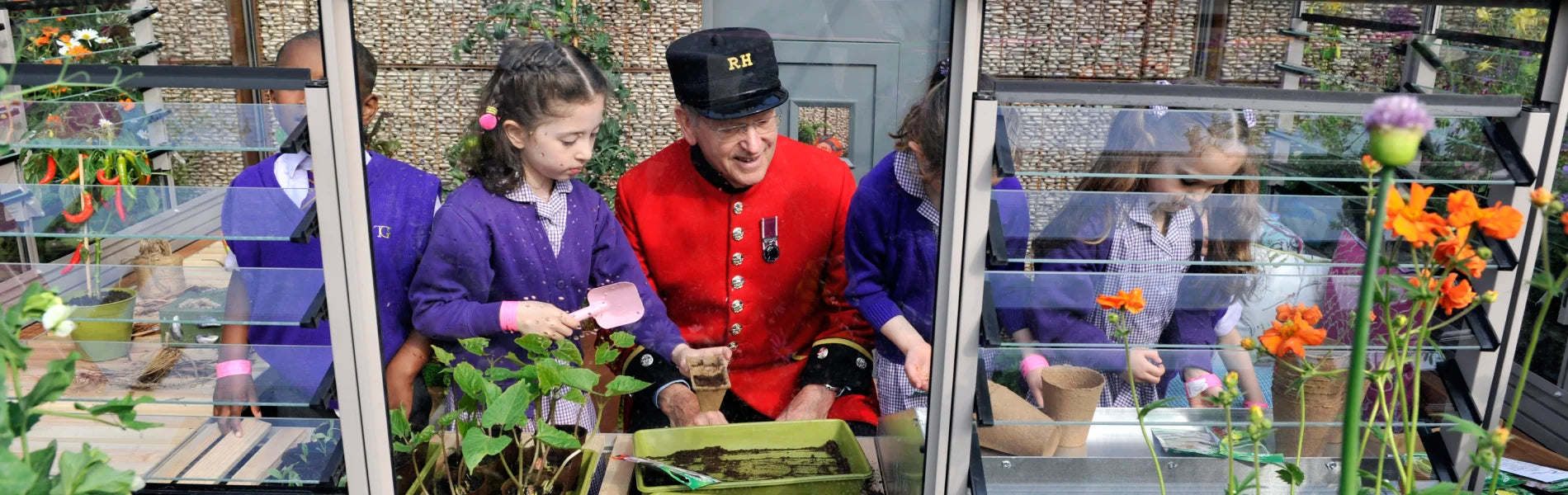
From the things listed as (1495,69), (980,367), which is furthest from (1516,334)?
(980,367)

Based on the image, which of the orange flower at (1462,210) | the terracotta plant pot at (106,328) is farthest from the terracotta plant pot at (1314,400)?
the terracotta plant pot at (106,328)

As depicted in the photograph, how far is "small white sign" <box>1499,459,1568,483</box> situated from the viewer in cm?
219

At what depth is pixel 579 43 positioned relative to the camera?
5.62 feet

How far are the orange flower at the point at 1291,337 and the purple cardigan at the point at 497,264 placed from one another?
3.63 feet

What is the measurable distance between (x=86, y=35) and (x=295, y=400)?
0.67m

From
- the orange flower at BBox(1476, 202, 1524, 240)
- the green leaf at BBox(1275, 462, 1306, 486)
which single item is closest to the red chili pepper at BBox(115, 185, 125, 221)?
the green leaf at BBox(1275, 462, 1306, 486)

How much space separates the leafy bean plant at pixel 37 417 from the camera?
0.95m

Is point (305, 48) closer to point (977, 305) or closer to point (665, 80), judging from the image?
point (665, 80)

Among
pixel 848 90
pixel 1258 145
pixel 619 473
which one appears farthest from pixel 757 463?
pixel 1258 145

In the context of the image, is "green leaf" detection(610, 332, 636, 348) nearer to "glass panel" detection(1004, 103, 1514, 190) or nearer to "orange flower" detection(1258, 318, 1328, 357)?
"glass panel" detection(1004, 103, 1514, 190)

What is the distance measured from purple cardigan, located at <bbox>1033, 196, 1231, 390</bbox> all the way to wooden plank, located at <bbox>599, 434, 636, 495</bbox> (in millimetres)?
763

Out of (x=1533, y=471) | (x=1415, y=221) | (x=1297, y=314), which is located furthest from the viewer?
(x=1533, y=471)

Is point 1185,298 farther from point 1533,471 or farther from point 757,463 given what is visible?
point 1533,471

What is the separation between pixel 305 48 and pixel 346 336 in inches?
16.7
